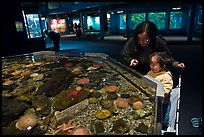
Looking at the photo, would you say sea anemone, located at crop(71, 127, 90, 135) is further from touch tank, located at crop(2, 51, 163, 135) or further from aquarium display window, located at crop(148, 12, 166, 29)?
aquarium display window, located at crop(148, 12, 166, 29)

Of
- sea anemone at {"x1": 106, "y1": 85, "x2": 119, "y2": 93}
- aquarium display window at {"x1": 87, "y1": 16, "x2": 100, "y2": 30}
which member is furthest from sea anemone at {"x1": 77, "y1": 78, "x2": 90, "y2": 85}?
aquarium display window at {"x1": 87, "y1": 16, "x2": 100, "y2": 30}

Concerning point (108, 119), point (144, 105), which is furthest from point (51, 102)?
point (144, 105)

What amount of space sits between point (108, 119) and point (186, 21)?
16758mm

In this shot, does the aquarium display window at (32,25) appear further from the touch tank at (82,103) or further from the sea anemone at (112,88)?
the sea anemone at (112,88)

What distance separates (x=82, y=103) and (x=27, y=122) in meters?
0.47

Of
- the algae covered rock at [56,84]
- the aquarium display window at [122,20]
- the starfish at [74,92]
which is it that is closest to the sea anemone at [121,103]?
the starfish at [74,92]

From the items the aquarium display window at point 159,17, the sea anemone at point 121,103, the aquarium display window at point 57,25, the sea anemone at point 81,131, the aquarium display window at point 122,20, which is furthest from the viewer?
the aquarium display window at point 57,25

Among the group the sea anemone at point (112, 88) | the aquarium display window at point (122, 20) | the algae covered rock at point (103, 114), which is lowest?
the algae covered rock at point (103, 114)

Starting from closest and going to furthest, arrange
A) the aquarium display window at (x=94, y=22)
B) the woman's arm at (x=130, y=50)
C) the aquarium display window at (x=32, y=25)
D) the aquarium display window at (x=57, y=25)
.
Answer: the woman's arm at (x=130, y=50) < the aquarium display window at (x=32, y=25) < the aquarium display window at (x=94, y=22) < the aquarium display window at (x=57, y=25)

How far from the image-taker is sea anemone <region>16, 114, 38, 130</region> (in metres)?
1.15

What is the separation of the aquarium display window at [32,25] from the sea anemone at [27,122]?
798 cm

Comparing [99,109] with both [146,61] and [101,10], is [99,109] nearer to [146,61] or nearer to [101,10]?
[146,61]

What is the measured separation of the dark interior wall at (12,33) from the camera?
23.2ft

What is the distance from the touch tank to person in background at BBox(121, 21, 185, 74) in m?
0.26
